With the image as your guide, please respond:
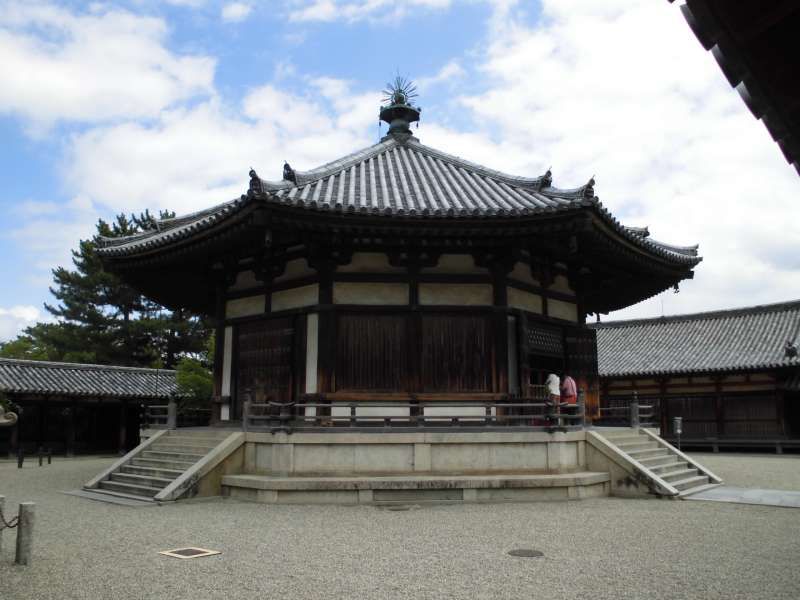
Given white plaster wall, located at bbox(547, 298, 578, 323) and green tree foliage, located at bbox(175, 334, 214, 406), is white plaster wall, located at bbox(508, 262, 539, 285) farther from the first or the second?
green tree foliage, located at bbox(175, 334, 214, 406)

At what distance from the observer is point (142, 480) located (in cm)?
1366

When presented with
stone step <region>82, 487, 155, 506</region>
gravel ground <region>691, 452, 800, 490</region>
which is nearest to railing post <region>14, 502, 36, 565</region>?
stone step <region>82, 487, 155, 506</region>

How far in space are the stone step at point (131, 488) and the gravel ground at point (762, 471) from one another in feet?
43.1

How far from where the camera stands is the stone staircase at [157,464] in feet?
43.3

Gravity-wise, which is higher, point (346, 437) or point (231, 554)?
point (346, 437)

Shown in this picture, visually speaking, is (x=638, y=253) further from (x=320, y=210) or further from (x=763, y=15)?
(x=763, y=15)

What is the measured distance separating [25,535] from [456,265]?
9.79 m

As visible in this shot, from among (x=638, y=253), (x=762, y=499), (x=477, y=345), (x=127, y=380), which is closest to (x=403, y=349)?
(x=477, y=345)

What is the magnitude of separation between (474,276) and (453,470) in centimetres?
436

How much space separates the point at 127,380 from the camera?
101 ft

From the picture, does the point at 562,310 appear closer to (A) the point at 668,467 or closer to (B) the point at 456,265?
(B) the point at 456,265

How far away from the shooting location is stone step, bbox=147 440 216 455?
1395 centimetres

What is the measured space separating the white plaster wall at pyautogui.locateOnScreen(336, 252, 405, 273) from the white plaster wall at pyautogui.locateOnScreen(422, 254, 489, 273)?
81 centimetres

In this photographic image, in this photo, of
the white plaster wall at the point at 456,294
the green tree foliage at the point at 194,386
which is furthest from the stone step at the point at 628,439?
the green tree foliage at the point at 194,386
